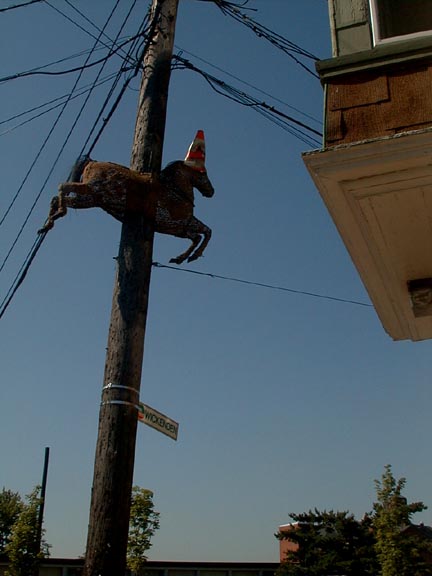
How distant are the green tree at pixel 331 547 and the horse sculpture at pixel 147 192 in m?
28.9

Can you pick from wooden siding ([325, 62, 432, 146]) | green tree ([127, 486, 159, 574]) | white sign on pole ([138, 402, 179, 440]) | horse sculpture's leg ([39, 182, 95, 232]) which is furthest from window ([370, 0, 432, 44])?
green tree ([127, 486, 159, 574])

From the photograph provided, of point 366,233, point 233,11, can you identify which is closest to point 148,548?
point 233,11

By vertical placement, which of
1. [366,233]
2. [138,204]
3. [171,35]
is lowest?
[366,233]

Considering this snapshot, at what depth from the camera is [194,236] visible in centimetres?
617

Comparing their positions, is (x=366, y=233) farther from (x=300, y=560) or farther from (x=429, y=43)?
(x=300, y=560)

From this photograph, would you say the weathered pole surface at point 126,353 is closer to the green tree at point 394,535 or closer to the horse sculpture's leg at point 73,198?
the horse sculpture's leg at point 73,198

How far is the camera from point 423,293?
5605 millimetres

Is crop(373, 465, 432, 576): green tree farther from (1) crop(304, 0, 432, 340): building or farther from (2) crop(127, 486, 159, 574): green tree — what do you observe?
(1) crop(304, 0, 432, 340): building

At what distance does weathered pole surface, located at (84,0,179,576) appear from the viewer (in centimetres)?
452

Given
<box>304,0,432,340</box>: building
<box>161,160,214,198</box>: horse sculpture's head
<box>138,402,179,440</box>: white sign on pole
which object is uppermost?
<box>161,160,214,198</box>: horse sculpture's head

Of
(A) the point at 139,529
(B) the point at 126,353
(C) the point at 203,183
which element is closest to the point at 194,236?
(C) the point at 203,183

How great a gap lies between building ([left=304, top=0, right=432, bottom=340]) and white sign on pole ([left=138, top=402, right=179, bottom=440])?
1.92m

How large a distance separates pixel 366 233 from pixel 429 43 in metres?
1.28

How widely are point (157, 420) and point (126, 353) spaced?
0.62m
